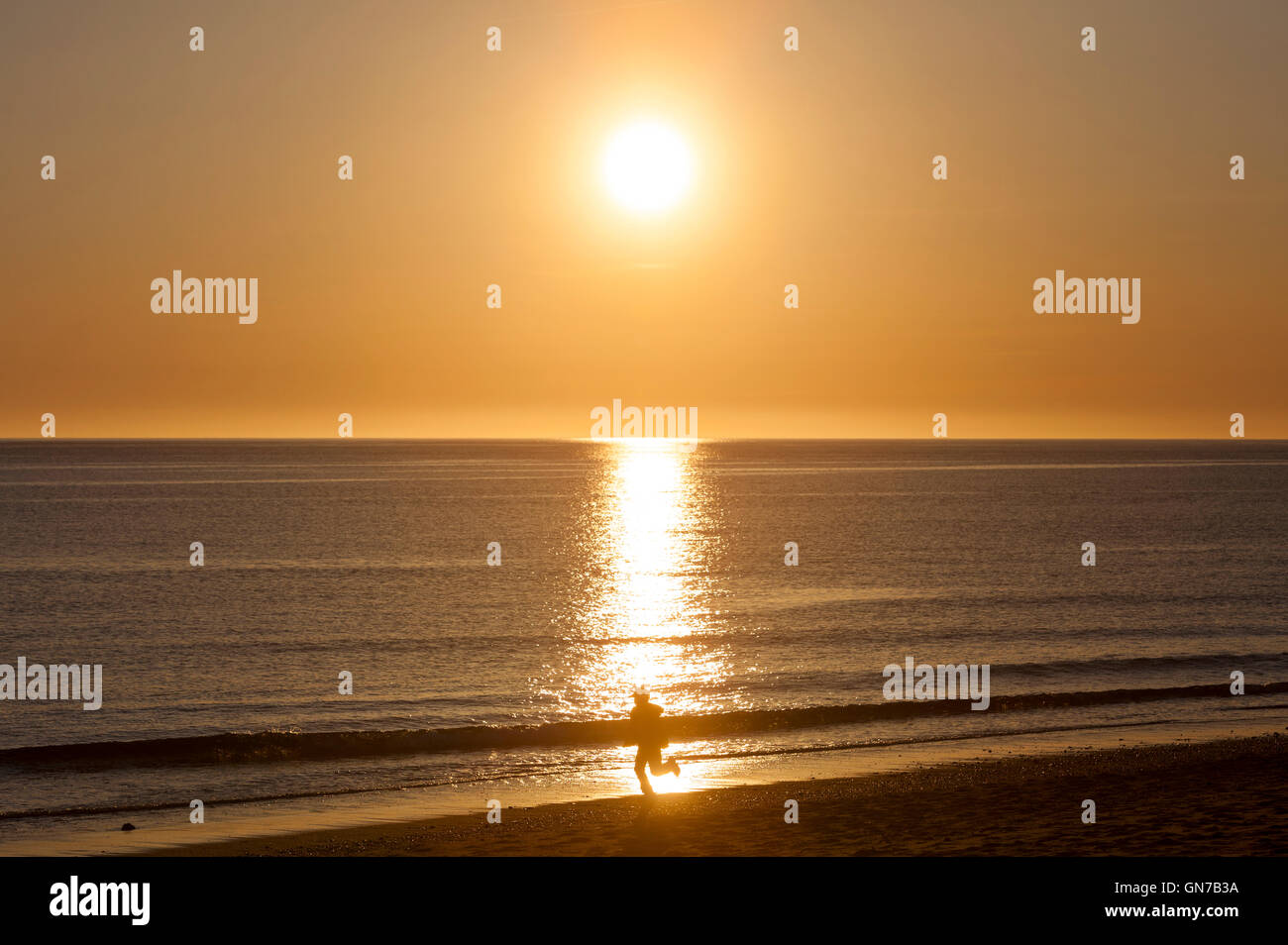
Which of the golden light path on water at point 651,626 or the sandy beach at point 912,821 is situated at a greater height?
the golden light path on water at point 651,626

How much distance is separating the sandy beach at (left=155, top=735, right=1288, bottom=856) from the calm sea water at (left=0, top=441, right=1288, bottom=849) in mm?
5012

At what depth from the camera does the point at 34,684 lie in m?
35.4

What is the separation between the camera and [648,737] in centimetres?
2002

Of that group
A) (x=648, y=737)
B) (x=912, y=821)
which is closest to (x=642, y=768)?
(x=648, y=737)

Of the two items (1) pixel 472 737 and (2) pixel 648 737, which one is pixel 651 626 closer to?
(1) pixel 472 737

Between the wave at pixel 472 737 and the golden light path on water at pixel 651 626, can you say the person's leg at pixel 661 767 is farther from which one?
the wave at pixel 472 737

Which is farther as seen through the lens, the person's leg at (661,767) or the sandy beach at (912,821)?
the person's leg at (661,767)

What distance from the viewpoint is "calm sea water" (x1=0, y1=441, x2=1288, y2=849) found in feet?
93.5

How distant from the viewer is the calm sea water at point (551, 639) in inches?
1121

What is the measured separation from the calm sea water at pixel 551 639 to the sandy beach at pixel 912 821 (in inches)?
197

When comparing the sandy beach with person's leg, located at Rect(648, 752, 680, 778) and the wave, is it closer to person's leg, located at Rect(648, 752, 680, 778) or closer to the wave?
person's leg, located at Rect(648, 752, 680, 778)

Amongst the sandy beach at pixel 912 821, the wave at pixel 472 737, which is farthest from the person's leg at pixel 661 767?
the wave at pixel 472 737

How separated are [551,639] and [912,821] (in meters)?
28.2
